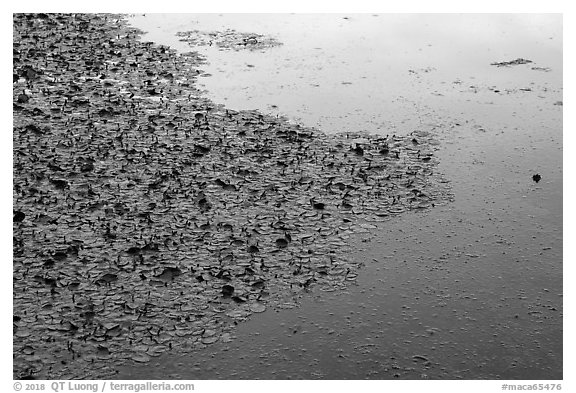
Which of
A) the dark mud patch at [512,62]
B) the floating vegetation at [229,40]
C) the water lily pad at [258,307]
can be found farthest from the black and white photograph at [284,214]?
the floating vegetation at [229,40]

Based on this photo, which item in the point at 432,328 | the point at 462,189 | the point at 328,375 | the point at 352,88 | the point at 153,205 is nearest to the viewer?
the point at 328,375

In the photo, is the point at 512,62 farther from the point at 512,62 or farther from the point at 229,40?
the point at 229,40

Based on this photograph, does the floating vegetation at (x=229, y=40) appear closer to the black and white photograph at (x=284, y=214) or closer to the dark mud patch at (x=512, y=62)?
the black and white photograph at (x=284, y=214)

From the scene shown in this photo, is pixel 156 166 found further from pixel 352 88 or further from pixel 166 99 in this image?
pixel 352 88

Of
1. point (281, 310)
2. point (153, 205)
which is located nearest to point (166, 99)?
point (153, 205)

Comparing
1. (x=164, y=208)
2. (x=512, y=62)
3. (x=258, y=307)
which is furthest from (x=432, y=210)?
(x=512, y=62)

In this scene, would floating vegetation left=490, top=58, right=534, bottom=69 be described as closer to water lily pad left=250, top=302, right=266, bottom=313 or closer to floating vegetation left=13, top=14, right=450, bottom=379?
floating vegetation left=13, top=14, right=450, bottom=379

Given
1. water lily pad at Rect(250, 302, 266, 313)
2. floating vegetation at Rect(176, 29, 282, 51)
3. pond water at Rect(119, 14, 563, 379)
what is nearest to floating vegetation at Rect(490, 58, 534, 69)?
pond water at Rect(119, 14, 563, 379)
